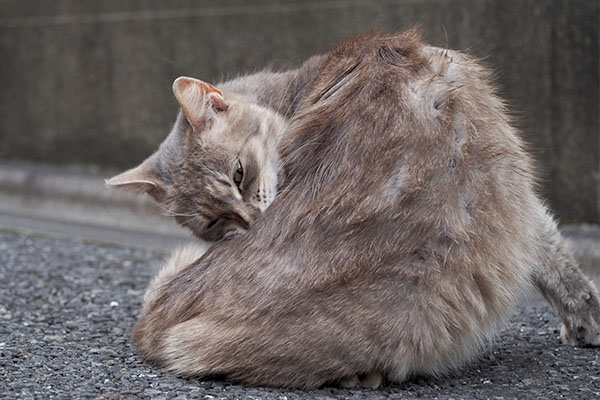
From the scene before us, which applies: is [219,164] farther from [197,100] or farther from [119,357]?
[119,357]

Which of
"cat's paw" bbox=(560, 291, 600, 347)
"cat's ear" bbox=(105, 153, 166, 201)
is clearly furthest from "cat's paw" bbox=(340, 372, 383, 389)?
"cat's ear" bbox=(105, 153, 166, 201)

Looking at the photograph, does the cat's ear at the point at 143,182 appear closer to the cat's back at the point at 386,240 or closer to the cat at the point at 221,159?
the cat at the point at 221,159

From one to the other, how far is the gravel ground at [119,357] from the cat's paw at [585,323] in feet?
0.14

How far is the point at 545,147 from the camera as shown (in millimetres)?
4234

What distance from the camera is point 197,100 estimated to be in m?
2.94

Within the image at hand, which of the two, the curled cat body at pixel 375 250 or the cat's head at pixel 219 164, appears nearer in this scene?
the curled cat body at pixel 375 250

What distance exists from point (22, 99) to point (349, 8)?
3.24m

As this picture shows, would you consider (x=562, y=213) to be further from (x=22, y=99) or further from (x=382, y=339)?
(x=22, y=99)

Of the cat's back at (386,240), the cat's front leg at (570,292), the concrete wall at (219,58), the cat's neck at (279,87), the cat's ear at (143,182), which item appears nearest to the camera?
the cat's back at (386,240)

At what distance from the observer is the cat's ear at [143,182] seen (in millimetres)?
3133

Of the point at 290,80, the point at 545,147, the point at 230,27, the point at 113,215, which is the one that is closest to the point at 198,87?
the point at 290,80

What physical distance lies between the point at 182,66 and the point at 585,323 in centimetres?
375

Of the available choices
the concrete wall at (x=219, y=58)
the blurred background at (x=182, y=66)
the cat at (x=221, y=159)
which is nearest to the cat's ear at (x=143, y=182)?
the cat at (x=221, y=159)

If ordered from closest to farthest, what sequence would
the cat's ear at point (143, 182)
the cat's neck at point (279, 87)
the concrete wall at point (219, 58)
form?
the cat's neck at point (279, 87), the cat's ear at point (143, 182), the concrete wall at point (219, 58)
